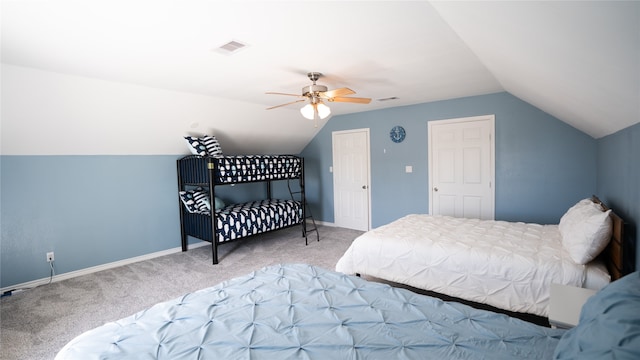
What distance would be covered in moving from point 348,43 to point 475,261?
6.73 ft

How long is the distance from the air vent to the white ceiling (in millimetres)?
76

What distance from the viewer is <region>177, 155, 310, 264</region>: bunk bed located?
4215 mm

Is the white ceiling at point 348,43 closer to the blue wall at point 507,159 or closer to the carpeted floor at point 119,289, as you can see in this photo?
the blue wall at point 507,159

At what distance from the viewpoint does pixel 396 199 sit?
537cm

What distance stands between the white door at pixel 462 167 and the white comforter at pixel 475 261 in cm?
111

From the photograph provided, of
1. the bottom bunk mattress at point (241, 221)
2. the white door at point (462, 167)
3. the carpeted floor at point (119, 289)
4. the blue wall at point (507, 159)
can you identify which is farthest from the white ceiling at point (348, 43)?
the carpeted floor at point (119, 289)

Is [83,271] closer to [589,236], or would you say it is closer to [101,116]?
[101,116]

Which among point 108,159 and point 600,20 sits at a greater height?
point 600,20

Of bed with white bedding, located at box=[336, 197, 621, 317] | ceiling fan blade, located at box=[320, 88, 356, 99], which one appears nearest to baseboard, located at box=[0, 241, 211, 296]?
bed with white bedding, located at box=[336, 197, 621, 317]

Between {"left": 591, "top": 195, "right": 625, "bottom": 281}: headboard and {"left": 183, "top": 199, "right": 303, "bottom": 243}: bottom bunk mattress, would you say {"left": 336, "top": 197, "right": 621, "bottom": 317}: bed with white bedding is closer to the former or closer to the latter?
{"left": 591, "top": 195, "right": 625, "bottom": 281}: headboard

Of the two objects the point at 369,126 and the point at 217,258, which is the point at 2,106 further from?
the point at 369,126

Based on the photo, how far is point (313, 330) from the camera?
4.83 feet

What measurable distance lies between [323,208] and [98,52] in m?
4.69

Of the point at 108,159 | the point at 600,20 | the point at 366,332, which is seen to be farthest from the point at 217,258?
the point at 600,20
